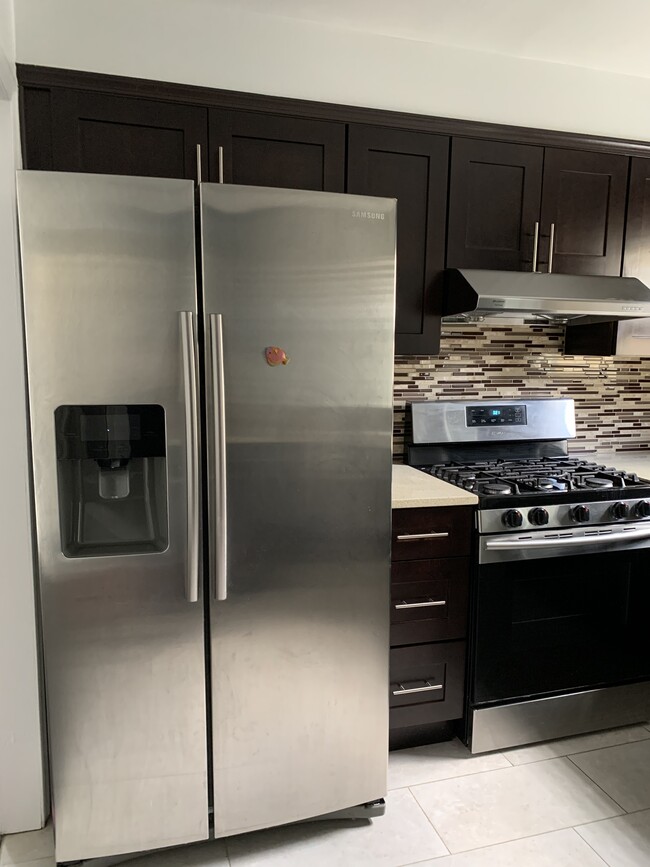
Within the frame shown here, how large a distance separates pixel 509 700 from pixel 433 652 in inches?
14.5

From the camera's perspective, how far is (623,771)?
2215 millimetres

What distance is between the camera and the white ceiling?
6.85 ft

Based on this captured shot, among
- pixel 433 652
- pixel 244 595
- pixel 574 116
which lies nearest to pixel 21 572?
pixel 244 595

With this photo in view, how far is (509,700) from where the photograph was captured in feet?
7.55

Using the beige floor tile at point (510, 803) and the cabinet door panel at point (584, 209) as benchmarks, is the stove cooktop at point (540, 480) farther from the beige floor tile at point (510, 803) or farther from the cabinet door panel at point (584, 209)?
the beige floor tile at point (510, 803)

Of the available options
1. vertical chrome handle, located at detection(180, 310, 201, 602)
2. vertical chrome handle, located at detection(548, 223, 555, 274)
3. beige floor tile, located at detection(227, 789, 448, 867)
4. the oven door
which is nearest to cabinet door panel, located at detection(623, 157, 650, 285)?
vertical chrome handle, located at detection(548, 223, 555, 274)

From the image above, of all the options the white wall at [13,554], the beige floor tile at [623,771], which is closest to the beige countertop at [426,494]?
the beige floor tile at [623,771]

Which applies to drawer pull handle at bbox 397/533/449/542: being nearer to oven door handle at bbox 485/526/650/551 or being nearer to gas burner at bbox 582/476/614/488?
oven door handle at bbox 485/526/650/551

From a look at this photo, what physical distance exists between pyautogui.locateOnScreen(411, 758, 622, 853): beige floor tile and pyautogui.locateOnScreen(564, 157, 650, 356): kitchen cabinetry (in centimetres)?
169

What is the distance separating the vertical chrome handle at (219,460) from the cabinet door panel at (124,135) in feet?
2.59

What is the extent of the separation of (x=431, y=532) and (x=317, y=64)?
1724 mm

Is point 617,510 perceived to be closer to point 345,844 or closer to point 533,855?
point 533,855

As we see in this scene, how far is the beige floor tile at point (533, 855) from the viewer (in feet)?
5.92

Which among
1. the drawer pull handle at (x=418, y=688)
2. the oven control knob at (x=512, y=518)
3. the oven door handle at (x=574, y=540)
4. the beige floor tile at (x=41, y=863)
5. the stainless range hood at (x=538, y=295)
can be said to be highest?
the stainless range hood at (x=538, y=295)
